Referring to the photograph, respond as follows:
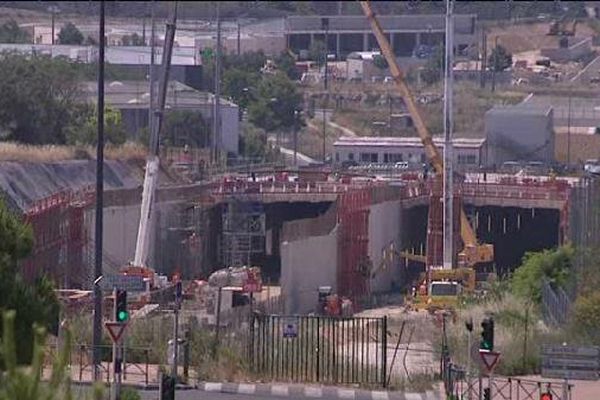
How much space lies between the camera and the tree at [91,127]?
62.1m

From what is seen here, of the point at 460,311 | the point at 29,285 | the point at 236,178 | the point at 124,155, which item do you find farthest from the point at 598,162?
the point at 29,285

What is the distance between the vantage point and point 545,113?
7562 centimetres

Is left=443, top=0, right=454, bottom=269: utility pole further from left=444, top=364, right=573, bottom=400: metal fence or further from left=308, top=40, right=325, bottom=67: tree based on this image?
left=308, top=40, right=325, bottom=67: tree

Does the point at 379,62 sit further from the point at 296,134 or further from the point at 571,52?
the point at 296,134

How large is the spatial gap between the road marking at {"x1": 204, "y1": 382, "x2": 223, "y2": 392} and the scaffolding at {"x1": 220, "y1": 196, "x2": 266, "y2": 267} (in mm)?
25615

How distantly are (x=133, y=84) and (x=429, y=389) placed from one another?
45.6m

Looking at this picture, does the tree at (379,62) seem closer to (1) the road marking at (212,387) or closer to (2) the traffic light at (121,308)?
(1) the road marking at (212,387)

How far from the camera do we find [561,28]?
308ft

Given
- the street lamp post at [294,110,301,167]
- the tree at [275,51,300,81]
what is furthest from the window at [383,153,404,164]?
the tree at [275,51,300,81]

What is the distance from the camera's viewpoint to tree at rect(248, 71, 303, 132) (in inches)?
3292

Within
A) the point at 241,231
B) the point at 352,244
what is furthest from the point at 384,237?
the point at 241,231

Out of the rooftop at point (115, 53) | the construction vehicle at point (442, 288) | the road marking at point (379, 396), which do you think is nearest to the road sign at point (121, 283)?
the road marking at point (379, 396)

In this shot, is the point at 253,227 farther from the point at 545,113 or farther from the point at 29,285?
the point at 29,285

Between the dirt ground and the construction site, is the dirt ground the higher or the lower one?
the higher one
